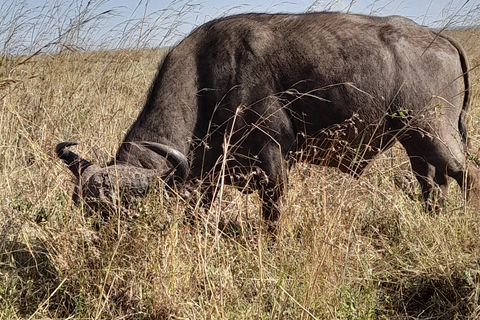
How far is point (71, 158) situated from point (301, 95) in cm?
173

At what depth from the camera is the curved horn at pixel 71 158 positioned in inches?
156

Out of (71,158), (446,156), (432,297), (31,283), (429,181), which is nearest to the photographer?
(432,297)

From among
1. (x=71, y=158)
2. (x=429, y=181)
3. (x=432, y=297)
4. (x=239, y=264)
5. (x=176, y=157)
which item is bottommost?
(x=432, y=297)

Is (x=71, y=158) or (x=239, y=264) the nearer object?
(x=239, y=264)

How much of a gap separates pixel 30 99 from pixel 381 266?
4668mm

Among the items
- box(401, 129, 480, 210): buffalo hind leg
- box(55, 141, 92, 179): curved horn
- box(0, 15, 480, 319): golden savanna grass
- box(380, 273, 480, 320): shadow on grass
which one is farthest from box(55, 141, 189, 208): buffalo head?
box(401, 129, 480, 210): buffalo hind leg

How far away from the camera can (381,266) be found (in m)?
3.38

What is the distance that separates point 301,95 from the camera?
414cm

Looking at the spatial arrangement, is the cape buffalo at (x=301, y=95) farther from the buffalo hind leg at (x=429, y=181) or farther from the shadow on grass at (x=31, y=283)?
the shadow on grass at (x=31, y=283)

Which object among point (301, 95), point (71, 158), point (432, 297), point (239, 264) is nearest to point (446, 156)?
point (301, 95)

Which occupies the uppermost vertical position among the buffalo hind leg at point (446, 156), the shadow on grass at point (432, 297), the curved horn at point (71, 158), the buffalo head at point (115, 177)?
the curved horn at point (71, 158)

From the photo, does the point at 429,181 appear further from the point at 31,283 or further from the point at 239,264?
the point at 31,283

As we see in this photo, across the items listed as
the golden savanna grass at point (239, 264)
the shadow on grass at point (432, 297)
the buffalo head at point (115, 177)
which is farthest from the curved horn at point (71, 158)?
the shadow on grass at point (432, 297)

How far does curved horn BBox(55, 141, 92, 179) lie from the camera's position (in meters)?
3.96
